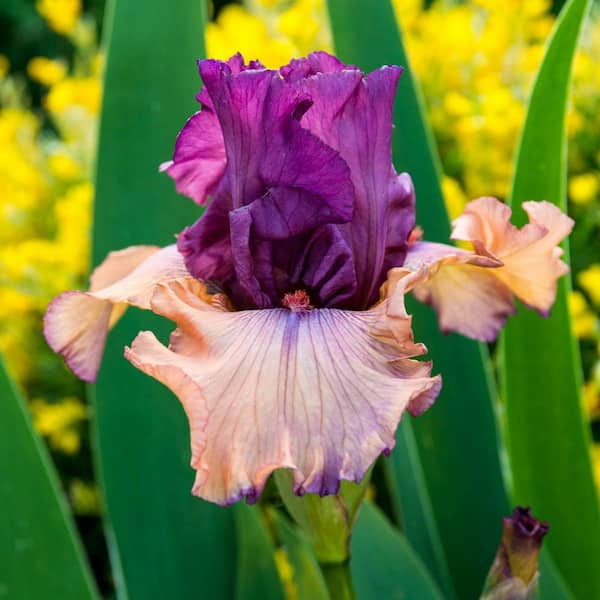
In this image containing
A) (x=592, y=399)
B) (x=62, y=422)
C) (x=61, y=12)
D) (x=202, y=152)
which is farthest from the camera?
(x=61, y=12)

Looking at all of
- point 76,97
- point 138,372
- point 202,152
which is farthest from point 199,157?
point 76,97

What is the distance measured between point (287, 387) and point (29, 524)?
29 centimetres

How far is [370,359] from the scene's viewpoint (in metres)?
0.40

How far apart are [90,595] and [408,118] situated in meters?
0.44

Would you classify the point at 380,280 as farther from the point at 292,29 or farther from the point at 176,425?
the point at 292,29

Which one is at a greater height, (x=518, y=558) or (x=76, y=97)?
(x=76, y=97)

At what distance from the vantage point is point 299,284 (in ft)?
1.57

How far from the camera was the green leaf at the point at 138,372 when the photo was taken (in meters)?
0.68

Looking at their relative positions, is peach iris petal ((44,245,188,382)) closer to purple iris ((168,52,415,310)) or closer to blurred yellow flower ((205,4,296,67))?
purple iris ((168,52,415,310))

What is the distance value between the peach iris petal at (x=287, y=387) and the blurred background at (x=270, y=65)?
24.7 inches

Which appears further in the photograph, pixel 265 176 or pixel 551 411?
pixel 551 411

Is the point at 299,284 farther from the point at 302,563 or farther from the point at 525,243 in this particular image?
the point at 302,563

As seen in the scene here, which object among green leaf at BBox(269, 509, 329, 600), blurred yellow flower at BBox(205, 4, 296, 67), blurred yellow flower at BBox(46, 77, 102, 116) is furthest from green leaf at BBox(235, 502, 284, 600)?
blurred yellow flower at BBox(46, 77, 102, 116)

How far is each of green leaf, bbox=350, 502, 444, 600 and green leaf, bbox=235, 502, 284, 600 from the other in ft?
0.24
